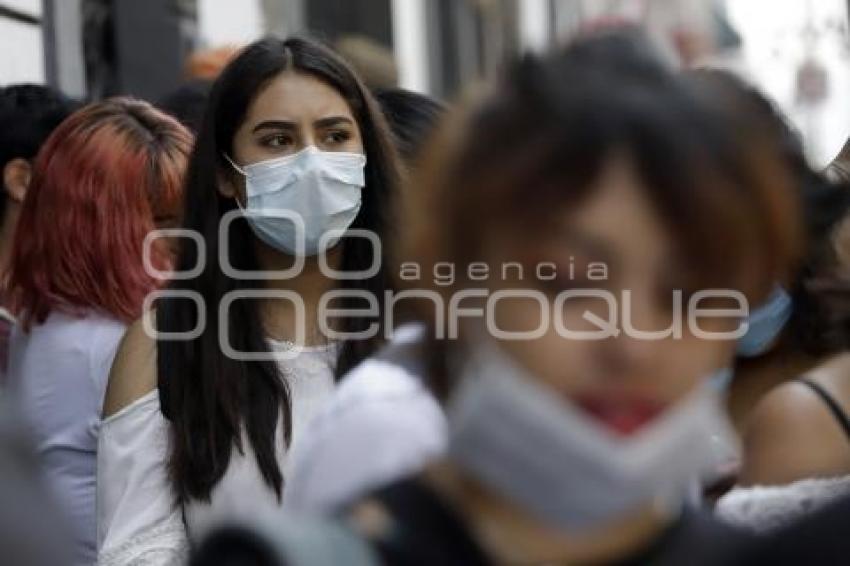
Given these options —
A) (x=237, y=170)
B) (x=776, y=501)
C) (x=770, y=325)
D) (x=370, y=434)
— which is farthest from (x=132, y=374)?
(x=370, y=434)

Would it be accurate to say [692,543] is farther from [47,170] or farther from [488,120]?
[47,170]

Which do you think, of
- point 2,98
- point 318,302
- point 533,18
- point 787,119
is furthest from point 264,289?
point 533,18

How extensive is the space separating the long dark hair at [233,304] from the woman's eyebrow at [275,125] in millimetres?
39

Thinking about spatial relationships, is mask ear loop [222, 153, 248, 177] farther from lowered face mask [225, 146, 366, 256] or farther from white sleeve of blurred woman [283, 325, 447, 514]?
white sleeve of blurred woman [283, 325, 447, 514]

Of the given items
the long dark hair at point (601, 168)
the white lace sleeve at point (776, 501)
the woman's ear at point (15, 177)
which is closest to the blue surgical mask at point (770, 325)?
the white lace sleeve at point (776, 501)

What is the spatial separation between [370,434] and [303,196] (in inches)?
74.5

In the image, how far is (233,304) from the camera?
157 inches

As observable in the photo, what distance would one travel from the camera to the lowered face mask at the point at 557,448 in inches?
66.4

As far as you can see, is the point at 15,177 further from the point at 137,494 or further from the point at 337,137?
the point at 137,494

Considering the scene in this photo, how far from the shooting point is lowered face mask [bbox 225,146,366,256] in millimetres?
4180

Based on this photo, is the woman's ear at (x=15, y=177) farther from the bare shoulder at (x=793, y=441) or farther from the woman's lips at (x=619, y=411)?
the woman's lips at (x=619, y=411)

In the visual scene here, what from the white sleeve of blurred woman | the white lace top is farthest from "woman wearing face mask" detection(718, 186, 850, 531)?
the white lace top

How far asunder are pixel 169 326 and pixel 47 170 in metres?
1.10

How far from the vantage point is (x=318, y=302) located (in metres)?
4.10
